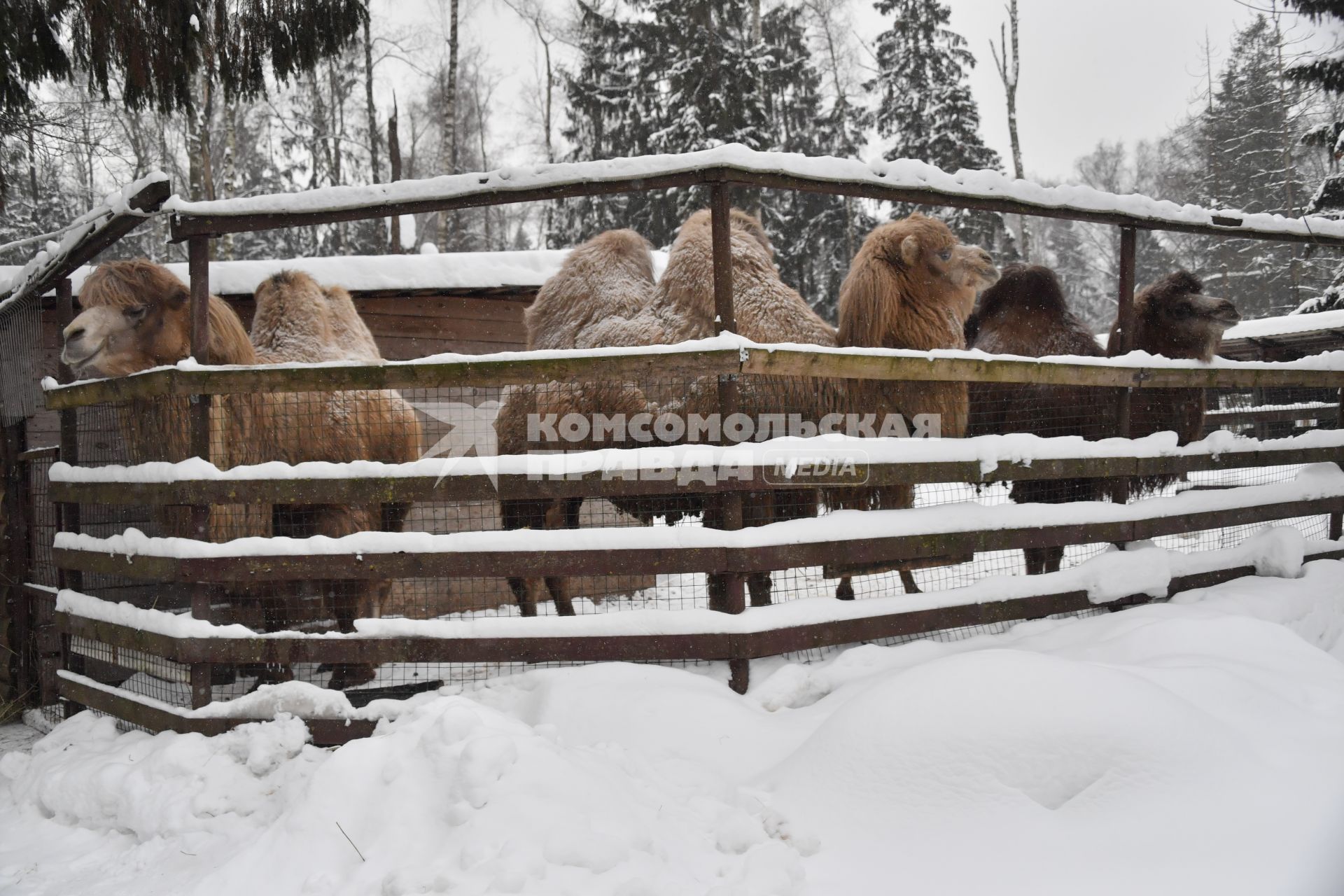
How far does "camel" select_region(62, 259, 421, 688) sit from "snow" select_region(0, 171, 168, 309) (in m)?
0.20

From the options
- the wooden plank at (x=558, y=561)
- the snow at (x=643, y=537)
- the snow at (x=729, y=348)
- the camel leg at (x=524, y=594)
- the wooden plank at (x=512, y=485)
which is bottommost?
the camel leg at (x=524, y=594)

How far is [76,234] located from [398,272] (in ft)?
11.1

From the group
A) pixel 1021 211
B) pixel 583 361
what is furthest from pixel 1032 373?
pixel 583 361

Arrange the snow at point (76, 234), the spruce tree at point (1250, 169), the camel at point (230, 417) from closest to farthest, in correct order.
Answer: the snow at point (76, 234) < the camel at point (230, 417) < the spruce tree at point (1250, 169)

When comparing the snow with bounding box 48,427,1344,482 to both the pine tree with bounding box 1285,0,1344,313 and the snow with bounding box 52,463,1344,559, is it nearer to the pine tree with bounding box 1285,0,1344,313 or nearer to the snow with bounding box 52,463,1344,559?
the snow with bounding box 52,463,1344,559

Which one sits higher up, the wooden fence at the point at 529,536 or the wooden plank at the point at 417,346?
the wooden plank at the point at 417,346

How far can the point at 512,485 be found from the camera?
346cm

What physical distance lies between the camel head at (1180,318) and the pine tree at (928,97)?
15.1 m

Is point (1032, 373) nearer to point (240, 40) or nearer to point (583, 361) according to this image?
point (583, 361)

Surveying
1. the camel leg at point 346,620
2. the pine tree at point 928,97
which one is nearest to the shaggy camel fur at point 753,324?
the camel leg at point 346,620

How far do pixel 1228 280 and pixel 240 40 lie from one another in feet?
99.0

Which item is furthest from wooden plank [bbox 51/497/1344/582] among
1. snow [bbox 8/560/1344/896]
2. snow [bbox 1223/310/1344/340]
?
snow [bbox 1223/310/1344/340]

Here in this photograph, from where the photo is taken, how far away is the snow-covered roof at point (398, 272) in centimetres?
714

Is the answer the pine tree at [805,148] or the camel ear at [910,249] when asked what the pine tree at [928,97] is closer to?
the pine tree at [805,148]
